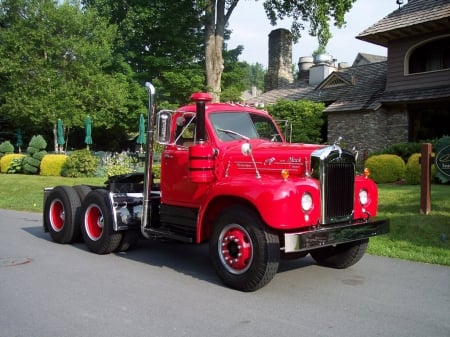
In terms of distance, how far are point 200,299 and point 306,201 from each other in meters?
1.54

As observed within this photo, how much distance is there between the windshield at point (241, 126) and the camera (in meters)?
6.45

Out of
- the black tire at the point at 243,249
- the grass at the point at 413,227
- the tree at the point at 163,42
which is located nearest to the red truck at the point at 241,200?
the black tire at the point at 243,249

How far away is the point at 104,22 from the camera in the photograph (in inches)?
1133

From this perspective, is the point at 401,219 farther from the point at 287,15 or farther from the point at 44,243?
the point at 287,15

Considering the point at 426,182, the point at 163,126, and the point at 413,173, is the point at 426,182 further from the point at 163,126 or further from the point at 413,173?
the point at 163,126

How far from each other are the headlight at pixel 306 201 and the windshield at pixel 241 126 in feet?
5.09

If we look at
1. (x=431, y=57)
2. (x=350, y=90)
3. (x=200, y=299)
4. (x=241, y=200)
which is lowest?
(x=200, y=299)

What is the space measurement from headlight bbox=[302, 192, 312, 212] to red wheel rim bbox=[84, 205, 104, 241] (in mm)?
→ 3657

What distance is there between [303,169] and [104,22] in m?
26.0

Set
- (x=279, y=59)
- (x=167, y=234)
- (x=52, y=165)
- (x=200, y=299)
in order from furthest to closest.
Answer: (x=279, y=59) < (x=52, y=165) < (x=167, y=234) < (x=200, y=299)

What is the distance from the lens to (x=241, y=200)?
552 cm

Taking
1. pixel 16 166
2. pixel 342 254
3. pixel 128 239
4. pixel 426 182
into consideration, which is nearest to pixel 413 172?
pixel 426 182

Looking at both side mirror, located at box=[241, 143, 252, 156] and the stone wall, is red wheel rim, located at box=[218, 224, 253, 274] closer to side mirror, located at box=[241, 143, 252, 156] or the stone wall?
side mirror, located at box=[241, 143, 252, 156]

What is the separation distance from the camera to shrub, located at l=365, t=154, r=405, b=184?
1517 cm
